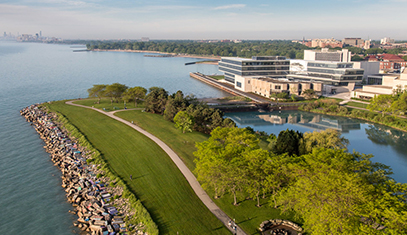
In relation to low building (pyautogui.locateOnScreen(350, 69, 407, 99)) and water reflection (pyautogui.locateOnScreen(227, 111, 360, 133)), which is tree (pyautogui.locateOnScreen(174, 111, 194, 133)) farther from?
low building (pyautogui.locateOnScreen(350, 69, 407, 99))

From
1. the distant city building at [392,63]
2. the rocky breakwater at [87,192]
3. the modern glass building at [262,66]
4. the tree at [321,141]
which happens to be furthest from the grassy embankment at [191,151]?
the distant city building at [392,63]

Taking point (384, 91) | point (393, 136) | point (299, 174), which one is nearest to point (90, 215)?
point (299, 174)

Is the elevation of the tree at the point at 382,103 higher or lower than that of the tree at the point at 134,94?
lower

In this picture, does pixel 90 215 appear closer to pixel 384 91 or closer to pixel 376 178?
pixel 376 178

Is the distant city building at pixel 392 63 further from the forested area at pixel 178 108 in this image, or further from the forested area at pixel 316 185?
the forested area at pixel 316 185

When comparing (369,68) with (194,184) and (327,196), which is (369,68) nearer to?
(194,184)

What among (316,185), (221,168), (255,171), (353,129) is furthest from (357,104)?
(221,168)
